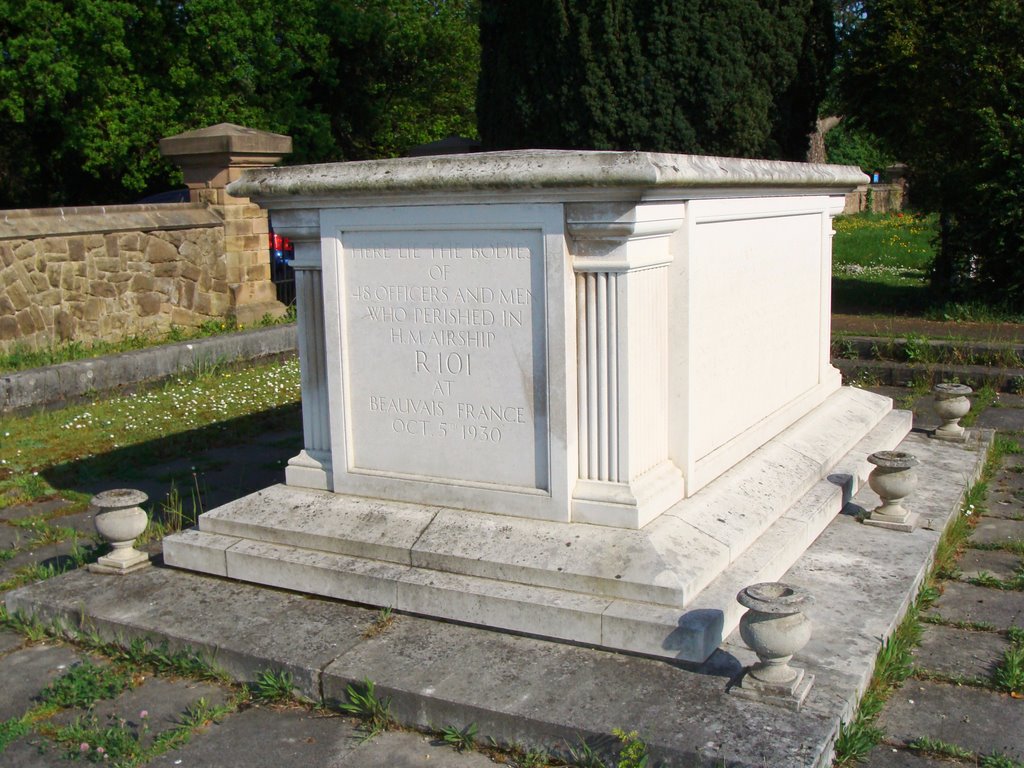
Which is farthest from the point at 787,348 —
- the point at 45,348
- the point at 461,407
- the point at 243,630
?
the point at 45,348

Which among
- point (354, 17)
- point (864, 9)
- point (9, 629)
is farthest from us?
point (354, 17)

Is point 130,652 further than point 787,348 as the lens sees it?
No

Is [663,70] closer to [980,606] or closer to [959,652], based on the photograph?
[980,606]

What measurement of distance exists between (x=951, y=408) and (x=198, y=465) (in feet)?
15.7

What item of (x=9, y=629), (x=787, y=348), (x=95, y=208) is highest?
(x=95, y=208)

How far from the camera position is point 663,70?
13273 mm

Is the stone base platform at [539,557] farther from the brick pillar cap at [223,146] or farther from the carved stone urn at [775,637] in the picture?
the brick pillar cap at [223,146]

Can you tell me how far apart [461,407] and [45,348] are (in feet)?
23.5

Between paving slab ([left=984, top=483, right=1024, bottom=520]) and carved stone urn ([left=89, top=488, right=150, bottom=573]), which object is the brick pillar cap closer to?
carved stone urn ([left=89, top=488, right=150, bottom=573])

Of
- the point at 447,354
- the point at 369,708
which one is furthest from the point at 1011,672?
the point at 447,354

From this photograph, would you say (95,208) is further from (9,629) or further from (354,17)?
(354,17)

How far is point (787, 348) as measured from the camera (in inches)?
239

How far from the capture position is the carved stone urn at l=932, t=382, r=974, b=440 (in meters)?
6.83

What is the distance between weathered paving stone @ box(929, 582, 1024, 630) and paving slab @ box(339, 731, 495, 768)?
211 cm
